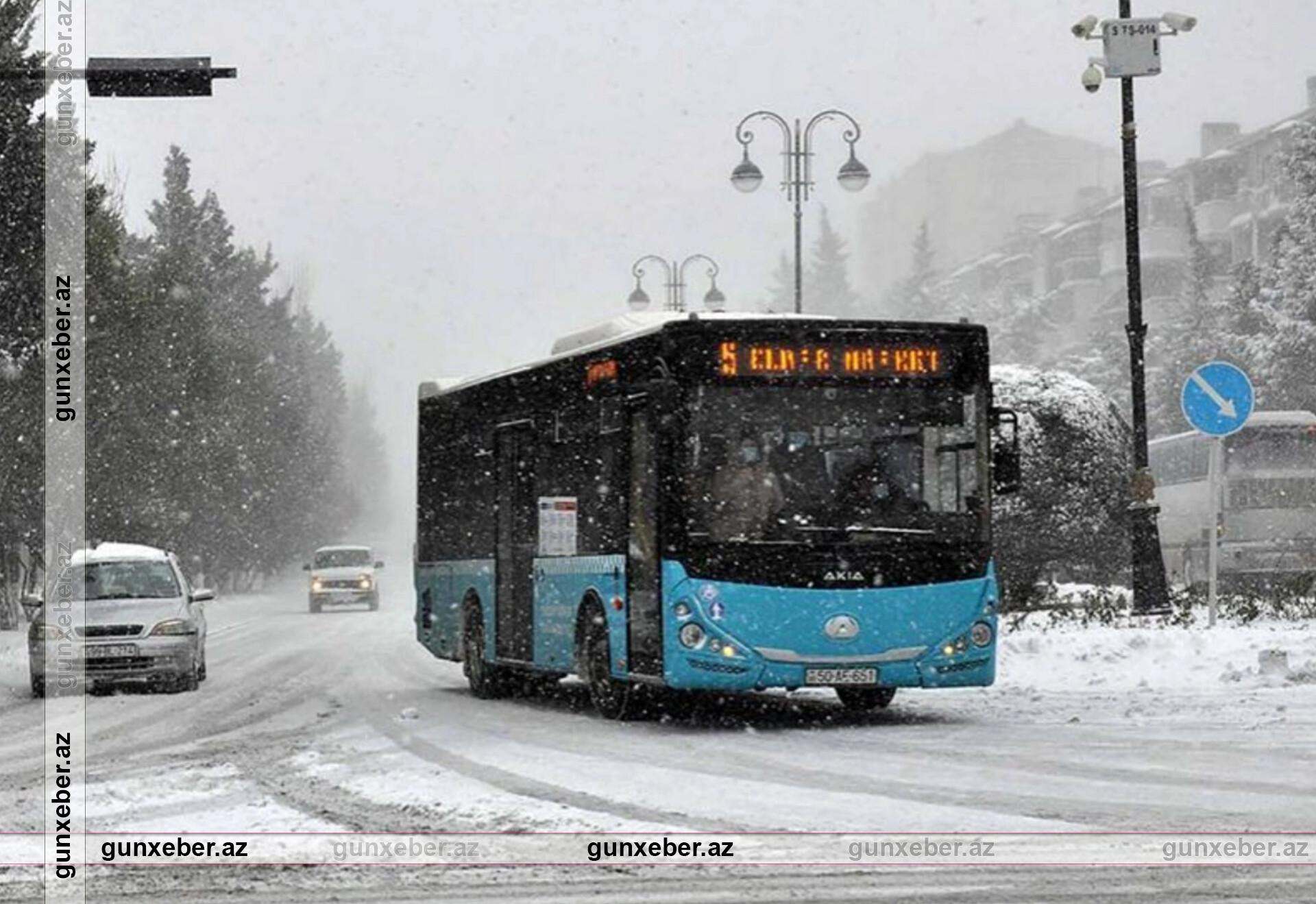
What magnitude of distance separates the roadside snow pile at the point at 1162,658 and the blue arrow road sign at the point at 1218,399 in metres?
1.95

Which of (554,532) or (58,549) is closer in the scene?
(554,532)

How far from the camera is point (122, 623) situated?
24.1 m

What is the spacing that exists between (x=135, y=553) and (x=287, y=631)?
19074 millimetres

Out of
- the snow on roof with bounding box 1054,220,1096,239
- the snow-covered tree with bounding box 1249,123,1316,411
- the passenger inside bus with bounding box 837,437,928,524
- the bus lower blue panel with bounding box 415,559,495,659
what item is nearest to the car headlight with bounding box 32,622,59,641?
the bus lower blue panel with bounding box 415,559,495,659

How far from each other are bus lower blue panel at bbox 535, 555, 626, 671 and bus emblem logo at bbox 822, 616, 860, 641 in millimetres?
1804

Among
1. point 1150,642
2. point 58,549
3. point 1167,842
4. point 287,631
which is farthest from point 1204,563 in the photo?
point 1167,842

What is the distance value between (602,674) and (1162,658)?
17.6 ft

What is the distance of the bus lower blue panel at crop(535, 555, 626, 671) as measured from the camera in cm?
1822

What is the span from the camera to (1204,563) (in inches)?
2077

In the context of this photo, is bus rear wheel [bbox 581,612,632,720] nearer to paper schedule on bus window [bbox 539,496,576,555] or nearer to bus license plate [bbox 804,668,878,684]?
paper schedule on bus window [bbox 539,496,576,555]

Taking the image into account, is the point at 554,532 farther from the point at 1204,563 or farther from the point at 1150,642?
the point at 1204,563

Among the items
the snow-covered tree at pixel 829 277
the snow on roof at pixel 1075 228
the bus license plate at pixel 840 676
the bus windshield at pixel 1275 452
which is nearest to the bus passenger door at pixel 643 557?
the bus license plate at pixel 840 676

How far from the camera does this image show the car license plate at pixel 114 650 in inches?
945

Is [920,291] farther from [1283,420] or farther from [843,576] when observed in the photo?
[843,576]
